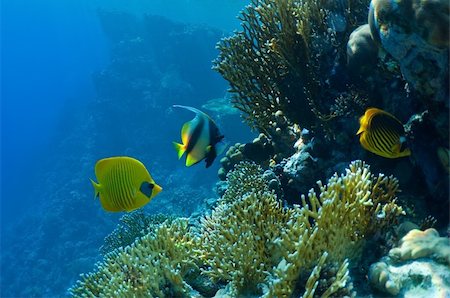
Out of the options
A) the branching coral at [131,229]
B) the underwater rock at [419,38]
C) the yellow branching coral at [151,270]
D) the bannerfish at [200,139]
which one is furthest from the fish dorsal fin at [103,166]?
the branching coral at [131,229]

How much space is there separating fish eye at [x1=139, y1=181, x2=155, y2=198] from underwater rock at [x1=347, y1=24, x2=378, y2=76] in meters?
2.53

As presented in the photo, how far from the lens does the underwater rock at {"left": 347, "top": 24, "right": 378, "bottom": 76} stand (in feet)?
11.8

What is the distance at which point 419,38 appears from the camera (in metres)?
2.48

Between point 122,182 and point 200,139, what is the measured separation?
70cm

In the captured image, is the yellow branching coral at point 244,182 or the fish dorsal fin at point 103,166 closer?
the fish dorsal fin at point 103,166

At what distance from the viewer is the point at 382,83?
3684 mm

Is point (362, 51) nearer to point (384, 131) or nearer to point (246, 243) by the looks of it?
point (384, 131)

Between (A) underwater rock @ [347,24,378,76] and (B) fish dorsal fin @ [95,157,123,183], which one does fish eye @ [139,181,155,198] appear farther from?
(A) underwater rock @ [347,24,378,76]

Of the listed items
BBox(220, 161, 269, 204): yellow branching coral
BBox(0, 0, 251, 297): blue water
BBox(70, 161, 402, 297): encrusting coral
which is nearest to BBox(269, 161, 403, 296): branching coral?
BBox(70, 161, 402, 297): encrusting coral

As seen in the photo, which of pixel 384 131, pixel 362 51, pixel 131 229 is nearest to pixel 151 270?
pixel 384 131

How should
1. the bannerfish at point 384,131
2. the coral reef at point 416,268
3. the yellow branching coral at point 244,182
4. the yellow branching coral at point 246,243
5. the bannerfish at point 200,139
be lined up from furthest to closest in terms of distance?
the yellow branching coral at point 244,182 < the bannerfish at point 200,139 < the yellow branching coral at point 246,243 < the bannerfish at point 384,131 < the coral reef at point 416,268

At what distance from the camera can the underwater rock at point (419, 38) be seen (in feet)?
7.61

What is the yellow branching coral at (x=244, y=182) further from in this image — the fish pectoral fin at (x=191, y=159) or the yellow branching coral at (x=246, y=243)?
the fish pectoral fin at (x=191, y=159)

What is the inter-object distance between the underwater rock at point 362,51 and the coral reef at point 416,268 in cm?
192
